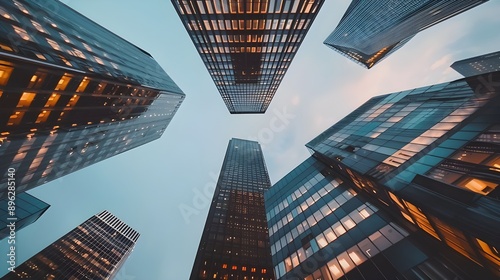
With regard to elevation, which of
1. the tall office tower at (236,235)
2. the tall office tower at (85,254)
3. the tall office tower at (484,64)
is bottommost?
the tall office tower at (85,254)

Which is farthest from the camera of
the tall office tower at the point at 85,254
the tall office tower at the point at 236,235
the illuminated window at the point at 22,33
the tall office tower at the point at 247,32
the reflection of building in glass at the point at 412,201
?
the tall office tower at the point at 85,254

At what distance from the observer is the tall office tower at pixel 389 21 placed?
162 feet

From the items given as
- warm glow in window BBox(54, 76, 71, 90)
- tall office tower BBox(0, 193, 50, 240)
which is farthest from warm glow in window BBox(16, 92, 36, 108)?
tall office tower BBox(0, 193, 50, 240)

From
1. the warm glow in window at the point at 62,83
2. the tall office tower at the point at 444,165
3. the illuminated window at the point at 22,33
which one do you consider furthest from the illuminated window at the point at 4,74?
the tall office tower at the point at 444,165

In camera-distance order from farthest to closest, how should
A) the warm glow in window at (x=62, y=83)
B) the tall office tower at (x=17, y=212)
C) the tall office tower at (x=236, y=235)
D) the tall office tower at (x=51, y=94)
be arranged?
the tall office tower at (x=236, y=235), the tall office tower at (x=17, y=212), the warm glow in window at (x=62, y=83), the tall office tower at (x=51, y=94)

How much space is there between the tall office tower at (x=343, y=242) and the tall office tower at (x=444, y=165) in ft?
4.63

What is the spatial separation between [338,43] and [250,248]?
124 meters

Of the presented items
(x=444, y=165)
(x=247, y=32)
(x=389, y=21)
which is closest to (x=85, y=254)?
(x=247, y=32)

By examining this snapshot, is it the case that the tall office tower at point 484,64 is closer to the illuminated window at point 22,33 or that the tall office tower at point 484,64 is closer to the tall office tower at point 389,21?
the tall office tower at point 389,21

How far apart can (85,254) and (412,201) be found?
104753 millimetres

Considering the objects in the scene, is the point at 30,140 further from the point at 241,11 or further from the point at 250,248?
the point at 250,248

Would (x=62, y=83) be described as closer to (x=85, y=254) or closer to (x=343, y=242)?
(x=343, y=242)

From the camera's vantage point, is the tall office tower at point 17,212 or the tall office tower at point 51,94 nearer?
the tall office tower at point 51,94

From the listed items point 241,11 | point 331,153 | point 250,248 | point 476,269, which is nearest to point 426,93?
point 331,153
